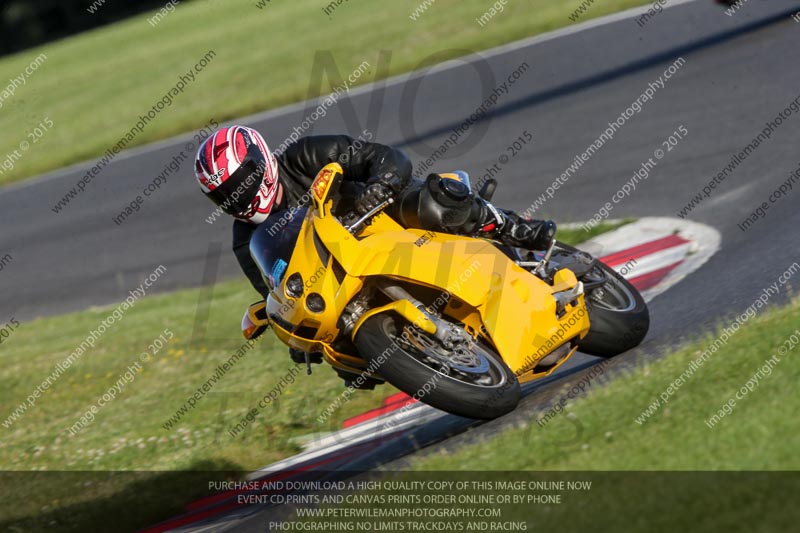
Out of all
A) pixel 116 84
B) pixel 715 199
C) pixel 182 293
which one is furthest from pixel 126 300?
pixel 116 84

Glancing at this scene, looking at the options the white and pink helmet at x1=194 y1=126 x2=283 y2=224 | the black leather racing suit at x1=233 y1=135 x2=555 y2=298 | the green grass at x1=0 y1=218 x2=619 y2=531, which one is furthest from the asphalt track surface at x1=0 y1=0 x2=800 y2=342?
the white and pink helmet at x1=194 y1=126 x2=283 y2=224

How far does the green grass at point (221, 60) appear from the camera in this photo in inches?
757

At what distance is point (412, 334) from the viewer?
209 inches

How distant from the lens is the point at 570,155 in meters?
12.3

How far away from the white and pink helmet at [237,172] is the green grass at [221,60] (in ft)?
33.8

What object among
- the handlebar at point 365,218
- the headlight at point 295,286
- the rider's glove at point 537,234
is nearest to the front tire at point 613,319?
the rider's glove at point 537,234

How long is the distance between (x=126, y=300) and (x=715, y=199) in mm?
7337

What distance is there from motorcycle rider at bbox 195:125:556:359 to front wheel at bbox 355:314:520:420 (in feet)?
2.54

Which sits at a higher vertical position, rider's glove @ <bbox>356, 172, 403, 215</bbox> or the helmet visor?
rider's glove @ <bbox>356, 172, 403, 215</bbox>

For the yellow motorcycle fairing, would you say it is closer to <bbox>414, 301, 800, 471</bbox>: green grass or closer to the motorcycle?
the motorcycle

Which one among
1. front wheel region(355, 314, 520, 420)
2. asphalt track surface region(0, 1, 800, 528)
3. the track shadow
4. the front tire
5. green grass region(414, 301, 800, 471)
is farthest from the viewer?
the track shadow

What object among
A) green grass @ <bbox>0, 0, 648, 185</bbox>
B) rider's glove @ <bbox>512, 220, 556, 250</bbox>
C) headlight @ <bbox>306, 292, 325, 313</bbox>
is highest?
rider's glove @ <bbox>512, 220, 556, 250</bbox>

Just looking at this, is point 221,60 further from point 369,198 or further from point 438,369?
point 438,369

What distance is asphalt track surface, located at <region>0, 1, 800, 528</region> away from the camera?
31.3 ft
